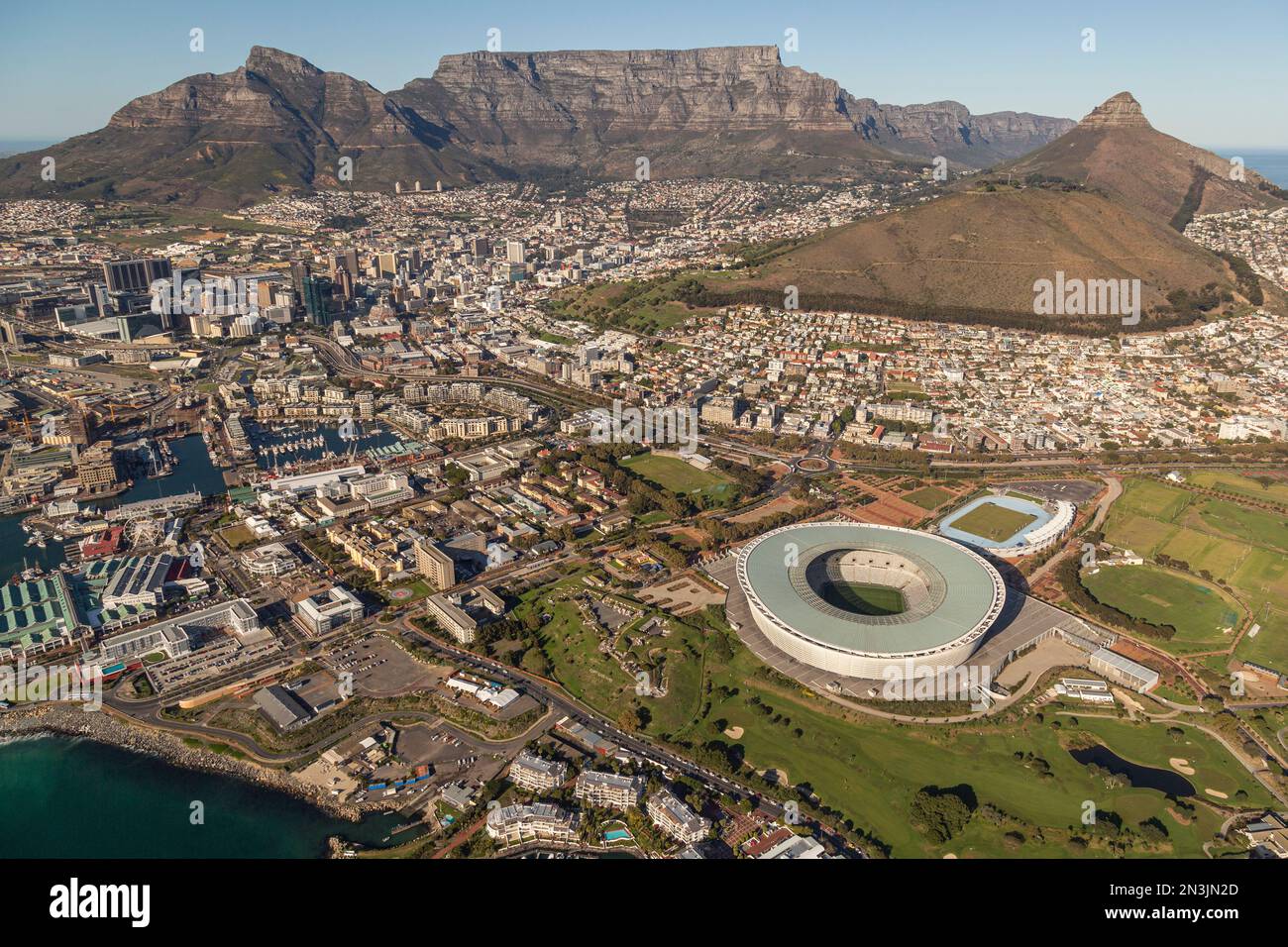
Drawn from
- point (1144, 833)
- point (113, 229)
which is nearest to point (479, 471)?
point (1144, 833)

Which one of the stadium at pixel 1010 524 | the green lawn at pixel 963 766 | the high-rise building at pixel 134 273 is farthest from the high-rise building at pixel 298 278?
the green lawn at pixel 963 766

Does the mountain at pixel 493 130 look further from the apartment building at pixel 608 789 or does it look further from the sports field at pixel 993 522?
the apartment building at pixel 608 789

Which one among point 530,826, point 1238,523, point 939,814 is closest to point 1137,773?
point 939,814

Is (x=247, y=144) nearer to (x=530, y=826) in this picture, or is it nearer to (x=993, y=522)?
(x=993, y=522)

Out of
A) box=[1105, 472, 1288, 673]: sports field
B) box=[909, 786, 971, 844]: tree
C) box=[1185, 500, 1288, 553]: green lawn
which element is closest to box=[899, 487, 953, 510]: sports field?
box=[1105, 472, 1288, 673]: sports field

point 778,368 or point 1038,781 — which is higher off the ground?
point 778,368

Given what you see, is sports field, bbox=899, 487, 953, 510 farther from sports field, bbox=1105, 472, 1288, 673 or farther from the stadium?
sports field, bbox=1105, 472, 1288, 673
